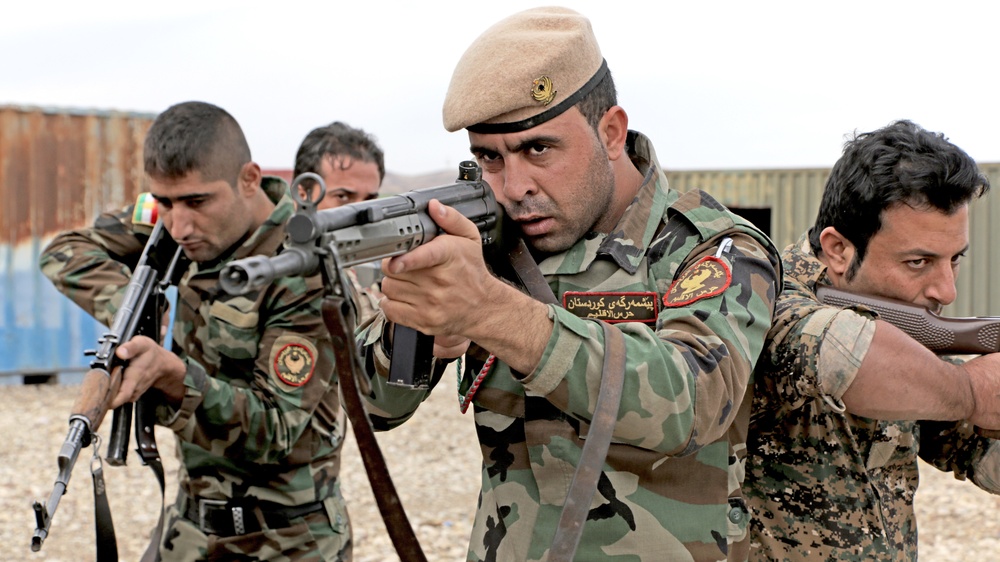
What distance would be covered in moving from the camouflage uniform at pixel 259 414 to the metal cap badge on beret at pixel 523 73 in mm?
1680

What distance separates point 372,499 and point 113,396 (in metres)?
5.25

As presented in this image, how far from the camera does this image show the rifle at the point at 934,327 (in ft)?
8.11

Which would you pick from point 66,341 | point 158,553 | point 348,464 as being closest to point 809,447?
point 158,553

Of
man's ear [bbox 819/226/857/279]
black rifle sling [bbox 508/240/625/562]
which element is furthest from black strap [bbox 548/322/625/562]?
man's ear [bbox 819/226/857/279]

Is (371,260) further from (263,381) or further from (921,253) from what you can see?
(263,381)

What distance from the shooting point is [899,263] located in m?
2.56

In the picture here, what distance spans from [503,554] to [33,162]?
481 inches

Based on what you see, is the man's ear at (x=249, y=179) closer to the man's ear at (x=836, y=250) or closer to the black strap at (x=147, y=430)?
the black strap at (x=147, y=430)

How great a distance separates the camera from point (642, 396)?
1.86m

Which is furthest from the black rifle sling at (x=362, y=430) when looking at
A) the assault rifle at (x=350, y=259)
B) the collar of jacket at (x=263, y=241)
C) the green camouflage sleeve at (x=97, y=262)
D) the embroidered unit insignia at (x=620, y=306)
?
the green camouflage sleeve at (x=97, y=262)

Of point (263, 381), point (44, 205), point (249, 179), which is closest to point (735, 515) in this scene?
point (263, 381)

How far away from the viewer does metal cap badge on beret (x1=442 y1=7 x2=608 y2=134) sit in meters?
2.27

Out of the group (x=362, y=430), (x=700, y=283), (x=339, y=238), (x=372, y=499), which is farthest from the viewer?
(x=372, y=499)

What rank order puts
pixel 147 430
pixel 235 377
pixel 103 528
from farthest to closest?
1. pixel 235 377
2. pixel 147 430
3. pixel 103 528
